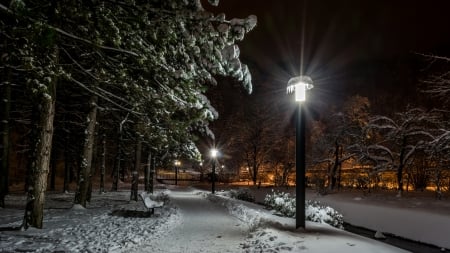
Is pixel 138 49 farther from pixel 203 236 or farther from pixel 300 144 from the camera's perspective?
pixel 203 236

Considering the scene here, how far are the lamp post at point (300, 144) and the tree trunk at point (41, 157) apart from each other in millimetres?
6644

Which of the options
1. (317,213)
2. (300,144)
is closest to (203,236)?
(300,144)

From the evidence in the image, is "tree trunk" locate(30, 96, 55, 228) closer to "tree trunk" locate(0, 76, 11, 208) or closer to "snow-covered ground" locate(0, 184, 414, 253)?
"snow-covered ground" locate(0, 184, 414, 253)

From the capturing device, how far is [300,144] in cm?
1033

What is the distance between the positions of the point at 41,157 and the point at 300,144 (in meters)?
7.04

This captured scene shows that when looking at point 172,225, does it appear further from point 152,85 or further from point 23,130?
point 23,130

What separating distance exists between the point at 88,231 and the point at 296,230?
5.82 meters

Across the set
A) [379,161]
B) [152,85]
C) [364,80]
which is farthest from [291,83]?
[364,80]

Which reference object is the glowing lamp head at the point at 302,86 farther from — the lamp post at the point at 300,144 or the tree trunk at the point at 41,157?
the tree trunk at the point at 41,157

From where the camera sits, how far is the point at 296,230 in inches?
375

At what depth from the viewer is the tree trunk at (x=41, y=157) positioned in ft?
30.9

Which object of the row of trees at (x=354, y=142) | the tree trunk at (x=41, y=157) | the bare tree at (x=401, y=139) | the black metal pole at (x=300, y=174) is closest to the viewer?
the tree trunk at (x=41, y=157)

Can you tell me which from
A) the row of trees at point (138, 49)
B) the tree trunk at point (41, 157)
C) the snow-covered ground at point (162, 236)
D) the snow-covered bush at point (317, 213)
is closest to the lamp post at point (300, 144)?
the snow-covered ground at point (162, 236)

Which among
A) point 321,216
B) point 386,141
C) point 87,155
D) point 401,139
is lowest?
point 321,216
